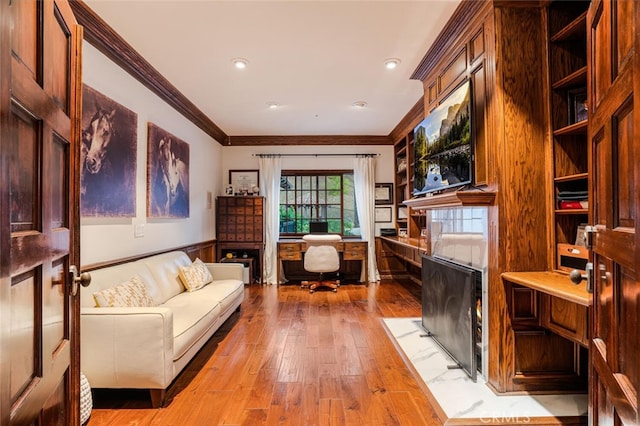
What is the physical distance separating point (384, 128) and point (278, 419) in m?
4.69

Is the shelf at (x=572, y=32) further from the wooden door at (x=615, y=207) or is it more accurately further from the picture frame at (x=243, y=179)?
the picture frame at (x=243, y=179)

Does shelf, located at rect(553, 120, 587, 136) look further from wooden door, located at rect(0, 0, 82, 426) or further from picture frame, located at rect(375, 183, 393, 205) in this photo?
picture frame, located at rect(375, 183, 393, 205)

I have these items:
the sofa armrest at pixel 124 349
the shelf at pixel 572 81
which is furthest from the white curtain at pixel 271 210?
the shelf at pixel 572 81

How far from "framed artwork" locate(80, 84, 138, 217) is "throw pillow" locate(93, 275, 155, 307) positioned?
1.90 feet

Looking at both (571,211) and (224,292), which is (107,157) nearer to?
(224,292)

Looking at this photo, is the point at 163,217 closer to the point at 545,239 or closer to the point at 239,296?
the point at 239,296

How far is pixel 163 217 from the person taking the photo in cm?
367

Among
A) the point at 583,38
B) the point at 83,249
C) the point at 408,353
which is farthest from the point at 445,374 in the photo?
the point at 83,249

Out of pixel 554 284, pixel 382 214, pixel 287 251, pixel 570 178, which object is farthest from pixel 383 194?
pixel 554 284

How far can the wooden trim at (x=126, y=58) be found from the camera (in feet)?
7.76

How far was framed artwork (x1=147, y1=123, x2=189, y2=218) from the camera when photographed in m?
3.41

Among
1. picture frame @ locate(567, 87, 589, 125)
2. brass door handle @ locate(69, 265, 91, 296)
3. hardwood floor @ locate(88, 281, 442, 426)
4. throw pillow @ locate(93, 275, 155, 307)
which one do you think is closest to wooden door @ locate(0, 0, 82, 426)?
brass door handle @ locate(69, 265, 91, 296)

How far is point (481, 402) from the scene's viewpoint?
6.72ft

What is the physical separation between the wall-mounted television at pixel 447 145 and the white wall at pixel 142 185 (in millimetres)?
2704
